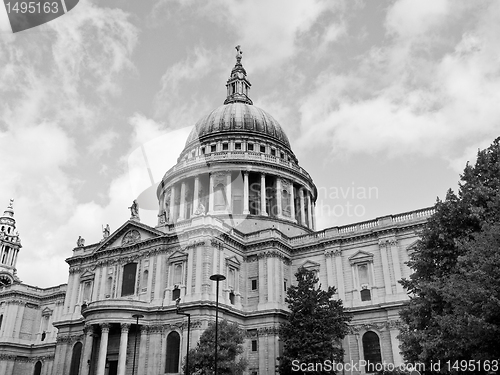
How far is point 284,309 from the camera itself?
47781 mm

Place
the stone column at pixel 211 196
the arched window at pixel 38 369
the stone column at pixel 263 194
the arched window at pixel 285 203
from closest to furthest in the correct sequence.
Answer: the stone column at pixel 263 194, the stone column at pixel 211 196, the arched window at pixel 285 203, the arched window at pixel 38 369

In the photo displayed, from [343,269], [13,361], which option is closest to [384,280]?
[343,269]

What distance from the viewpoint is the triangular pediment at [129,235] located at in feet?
161

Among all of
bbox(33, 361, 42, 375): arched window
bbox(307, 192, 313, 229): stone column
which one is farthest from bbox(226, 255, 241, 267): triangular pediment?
bbox(33, 361, 42, 375): arched window

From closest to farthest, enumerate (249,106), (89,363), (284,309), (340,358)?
(340,358) < (89,363) < (284,309) < (249,106)

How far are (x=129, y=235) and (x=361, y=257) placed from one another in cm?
2388

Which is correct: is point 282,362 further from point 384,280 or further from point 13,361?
point 13,361

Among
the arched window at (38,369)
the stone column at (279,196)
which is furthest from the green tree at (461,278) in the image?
the arched window at (38,369)

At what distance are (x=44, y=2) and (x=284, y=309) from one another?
39.7m

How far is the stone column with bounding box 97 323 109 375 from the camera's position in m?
41.4

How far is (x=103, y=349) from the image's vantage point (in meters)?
41.9

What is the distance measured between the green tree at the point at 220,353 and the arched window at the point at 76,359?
62.5 feet

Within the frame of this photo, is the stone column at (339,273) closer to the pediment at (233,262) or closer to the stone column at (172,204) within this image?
the pediment at (233,262)

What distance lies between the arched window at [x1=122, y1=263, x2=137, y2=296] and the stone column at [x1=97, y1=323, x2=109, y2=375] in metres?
5.57
